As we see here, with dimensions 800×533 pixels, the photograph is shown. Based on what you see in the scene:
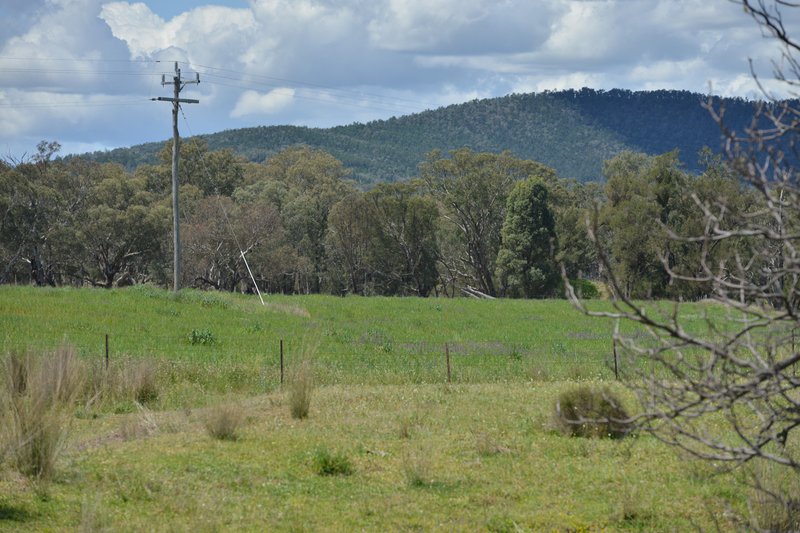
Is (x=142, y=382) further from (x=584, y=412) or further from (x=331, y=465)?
(x=584, y=412)

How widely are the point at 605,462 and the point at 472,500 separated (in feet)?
8.54

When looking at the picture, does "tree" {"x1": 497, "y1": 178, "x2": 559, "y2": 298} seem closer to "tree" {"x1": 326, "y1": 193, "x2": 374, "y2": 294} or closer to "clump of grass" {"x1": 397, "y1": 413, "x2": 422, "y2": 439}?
"tree" {"x1": 326, "y1": 193, "x2": 374, "y2": 294}

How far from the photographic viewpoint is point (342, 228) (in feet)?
234

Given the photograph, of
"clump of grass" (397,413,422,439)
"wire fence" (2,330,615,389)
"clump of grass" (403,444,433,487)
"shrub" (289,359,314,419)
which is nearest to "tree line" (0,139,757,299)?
"wire fence" (2,330,615,389)

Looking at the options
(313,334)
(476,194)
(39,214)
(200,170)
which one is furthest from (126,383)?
(200,170)

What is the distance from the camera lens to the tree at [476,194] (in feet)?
232

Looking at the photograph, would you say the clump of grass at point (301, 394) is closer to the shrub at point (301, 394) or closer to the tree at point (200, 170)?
the shrub at point (301, 394)

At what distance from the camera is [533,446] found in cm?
1359

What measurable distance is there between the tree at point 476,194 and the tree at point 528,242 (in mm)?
5839

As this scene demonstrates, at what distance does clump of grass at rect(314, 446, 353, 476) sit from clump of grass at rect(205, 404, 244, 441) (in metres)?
1.97

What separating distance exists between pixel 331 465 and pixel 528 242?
172 ft

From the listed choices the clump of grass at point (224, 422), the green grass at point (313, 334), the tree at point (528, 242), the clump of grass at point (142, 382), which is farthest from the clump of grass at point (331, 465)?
the tree at point (528, 242)

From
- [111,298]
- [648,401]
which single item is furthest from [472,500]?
[111,298]

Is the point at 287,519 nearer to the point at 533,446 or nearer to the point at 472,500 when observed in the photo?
the point at 472,500
